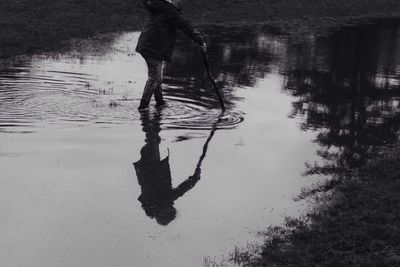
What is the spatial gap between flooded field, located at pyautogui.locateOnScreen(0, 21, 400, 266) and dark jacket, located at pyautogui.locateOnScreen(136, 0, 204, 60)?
45.1 inches

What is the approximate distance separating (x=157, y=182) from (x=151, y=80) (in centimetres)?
384

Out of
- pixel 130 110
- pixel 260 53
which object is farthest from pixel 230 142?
pixel 260 53

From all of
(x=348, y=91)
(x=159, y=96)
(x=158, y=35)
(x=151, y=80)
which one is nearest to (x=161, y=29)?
(x=158, y=35)

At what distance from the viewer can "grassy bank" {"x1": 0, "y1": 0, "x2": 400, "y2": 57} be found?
20.2m

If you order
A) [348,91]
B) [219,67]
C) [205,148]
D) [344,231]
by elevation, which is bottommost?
[344,231]

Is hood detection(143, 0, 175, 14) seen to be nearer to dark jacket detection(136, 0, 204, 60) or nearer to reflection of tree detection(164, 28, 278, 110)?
dark jacket detection(136, 0, 204, 60)

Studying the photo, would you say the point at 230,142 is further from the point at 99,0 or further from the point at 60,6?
the point at 99,0

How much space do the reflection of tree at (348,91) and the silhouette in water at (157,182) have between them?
2369 millimetres

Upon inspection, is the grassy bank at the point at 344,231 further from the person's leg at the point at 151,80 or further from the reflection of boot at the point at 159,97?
the reflection of boot at the point at 159,97

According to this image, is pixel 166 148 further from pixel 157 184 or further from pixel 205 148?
pixel 157 184

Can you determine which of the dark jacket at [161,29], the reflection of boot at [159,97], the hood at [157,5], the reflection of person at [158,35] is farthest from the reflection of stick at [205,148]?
the hood at [157,5]

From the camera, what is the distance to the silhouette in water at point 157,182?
7031 millimetres

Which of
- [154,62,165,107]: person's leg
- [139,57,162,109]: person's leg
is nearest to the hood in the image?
[139,57,162,109]: person's leg

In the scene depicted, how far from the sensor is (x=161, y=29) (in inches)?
442
